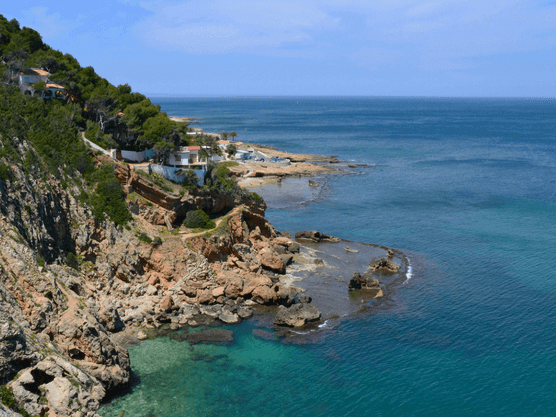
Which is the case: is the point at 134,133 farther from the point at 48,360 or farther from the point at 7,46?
the point at 48,360

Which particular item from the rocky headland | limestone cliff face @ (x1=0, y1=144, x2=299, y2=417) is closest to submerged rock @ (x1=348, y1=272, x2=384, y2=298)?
the rocky headland

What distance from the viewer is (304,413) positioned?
33.9 meters

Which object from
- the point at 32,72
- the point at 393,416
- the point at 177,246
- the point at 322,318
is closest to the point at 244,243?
the point at 177,246

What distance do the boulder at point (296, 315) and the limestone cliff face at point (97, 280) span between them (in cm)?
249

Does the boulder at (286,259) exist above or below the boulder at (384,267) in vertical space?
above

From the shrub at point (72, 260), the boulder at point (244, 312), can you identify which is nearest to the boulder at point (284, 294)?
the boulder at point (244, 312)

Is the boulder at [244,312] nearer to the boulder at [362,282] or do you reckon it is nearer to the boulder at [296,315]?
the boulder at [296,315]

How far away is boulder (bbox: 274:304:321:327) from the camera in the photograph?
4546cm

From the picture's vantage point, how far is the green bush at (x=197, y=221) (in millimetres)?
55000

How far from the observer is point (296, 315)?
151ft

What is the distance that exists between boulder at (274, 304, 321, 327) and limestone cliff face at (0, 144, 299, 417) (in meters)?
2.49

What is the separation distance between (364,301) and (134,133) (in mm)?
35911

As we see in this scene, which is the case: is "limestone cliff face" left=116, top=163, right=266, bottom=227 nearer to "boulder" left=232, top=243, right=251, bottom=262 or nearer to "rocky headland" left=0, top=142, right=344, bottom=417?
"rocky headland" left=0, top=142, right=344, bottom=417

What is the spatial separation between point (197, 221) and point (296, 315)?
16.5 meters
